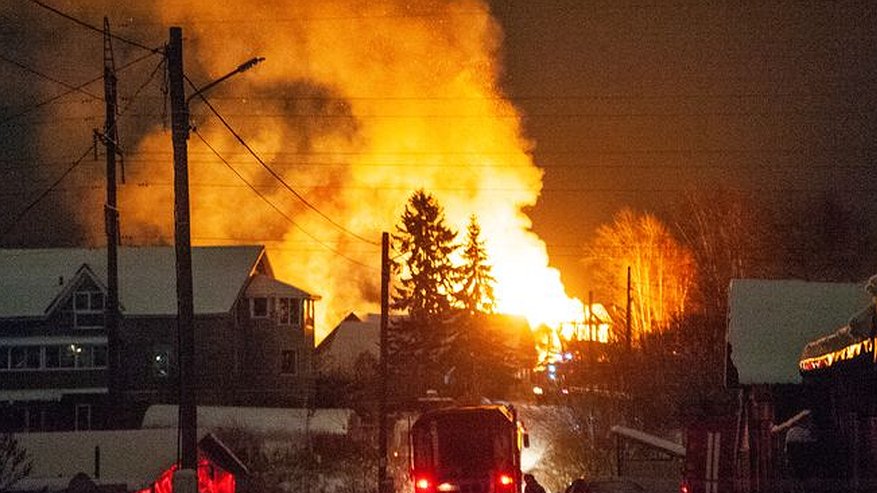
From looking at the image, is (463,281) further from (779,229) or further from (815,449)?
(815,449)

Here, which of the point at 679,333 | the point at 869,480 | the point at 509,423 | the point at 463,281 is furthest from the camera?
the point at 463,281

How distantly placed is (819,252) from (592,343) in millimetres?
15262

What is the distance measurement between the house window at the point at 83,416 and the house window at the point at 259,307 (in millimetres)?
10657

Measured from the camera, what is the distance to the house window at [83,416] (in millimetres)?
63219

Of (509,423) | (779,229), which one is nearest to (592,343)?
(779,229)

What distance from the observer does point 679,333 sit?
5681cm

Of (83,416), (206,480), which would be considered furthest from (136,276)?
(206,480)

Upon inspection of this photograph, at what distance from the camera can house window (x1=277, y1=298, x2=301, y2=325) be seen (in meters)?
71.9

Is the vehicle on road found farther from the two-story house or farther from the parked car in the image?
the two-story house

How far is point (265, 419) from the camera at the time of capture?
2148 inches

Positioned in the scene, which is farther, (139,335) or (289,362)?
(289,362)

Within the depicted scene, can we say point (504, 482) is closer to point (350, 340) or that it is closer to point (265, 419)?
point (265, 419)

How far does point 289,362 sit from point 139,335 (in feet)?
26.7

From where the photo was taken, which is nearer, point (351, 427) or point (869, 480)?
point (869, 480)
